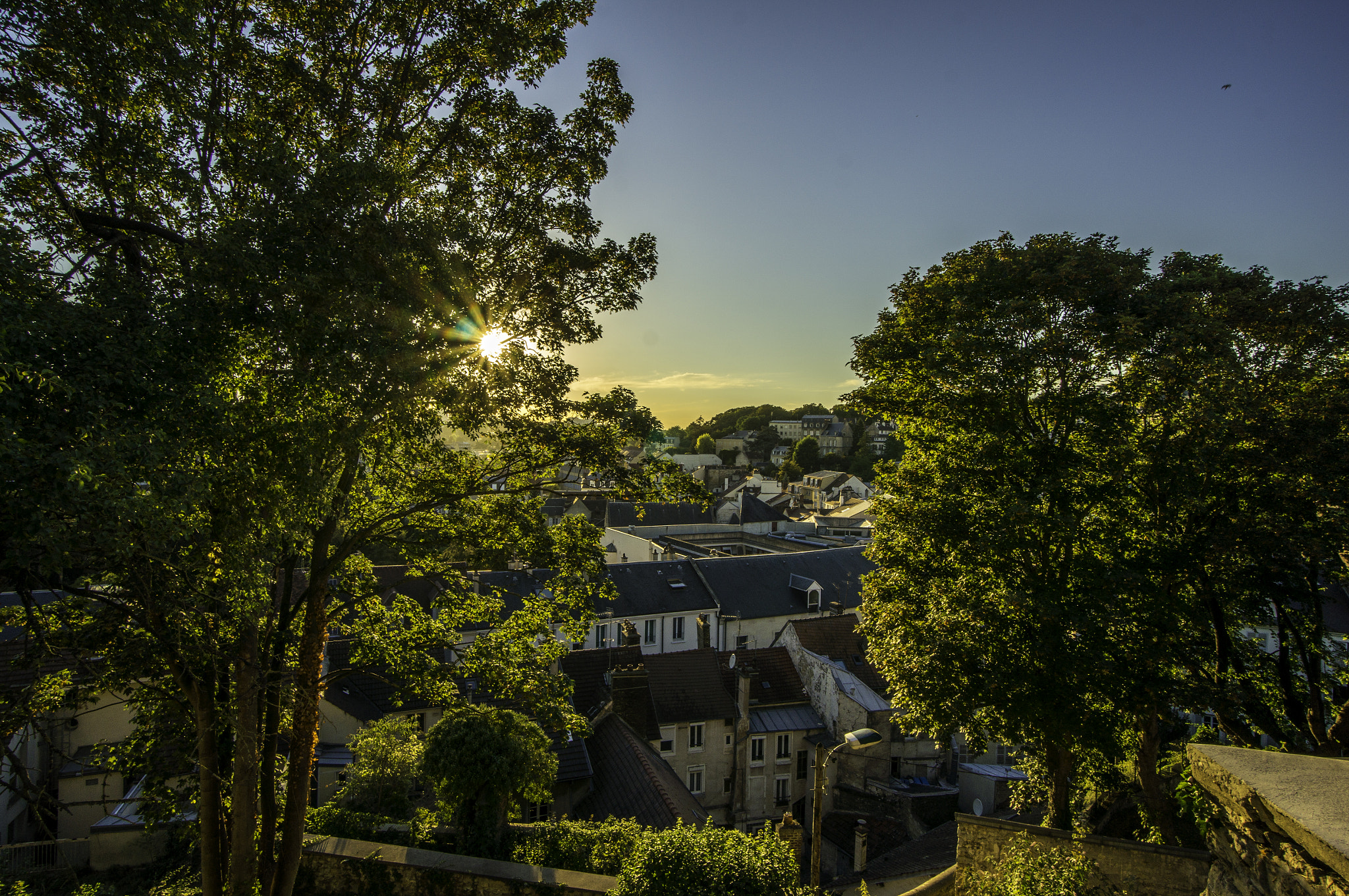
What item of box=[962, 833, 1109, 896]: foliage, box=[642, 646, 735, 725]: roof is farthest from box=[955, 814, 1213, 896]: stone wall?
box=[642, 646, 735, 725]: roof

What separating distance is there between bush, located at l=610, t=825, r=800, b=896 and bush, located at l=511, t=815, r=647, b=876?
351cm

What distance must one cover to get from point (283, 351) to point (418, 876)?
8857 mm

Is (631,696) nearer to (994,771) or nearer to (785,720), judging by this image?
(785,720)

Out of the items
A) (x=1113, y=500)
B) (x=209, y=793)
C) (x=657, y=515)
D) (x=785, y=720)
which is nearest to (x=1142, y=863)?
(x=1113, y=500)

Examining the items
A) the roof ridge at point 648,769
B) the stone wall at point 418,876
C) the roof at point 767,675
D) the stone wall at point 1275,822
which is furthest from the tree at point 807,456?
the stone wall at point 1275,822

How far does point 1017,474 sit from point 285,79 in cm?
1141

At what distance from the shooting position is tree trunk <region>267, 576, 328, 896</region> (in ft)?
25.9

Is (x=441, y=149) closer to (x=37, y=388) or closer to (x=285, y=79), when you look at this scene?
(x=285, y=79)

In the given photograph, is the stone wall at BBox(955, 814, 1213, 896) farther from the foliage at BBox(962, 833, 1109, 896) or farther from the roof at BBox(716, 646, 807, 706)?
the roof at BBox(716, 646, 807, 706)

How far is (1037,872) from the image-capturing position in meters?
8.41

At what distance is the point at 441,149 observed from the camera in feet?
27.6

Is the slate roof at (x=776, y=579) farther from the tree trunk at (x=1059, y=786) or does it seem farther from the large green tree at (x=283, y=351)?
the large green tree at (x=283, y=351)

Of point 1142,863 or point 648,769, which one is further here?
point 648,769

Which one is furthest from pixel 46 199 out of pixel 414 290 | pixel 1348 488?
Answer: pixel 1348 488
